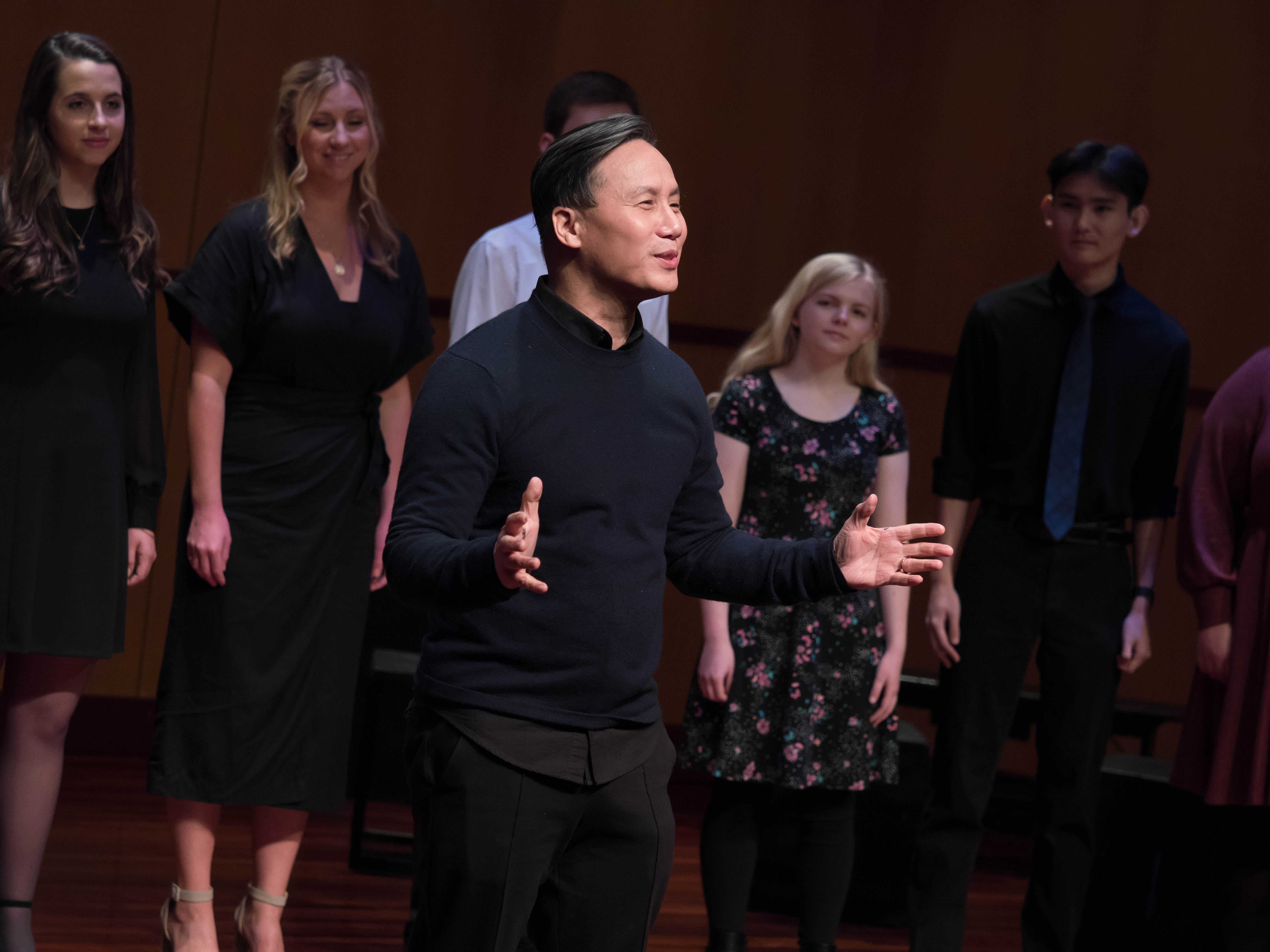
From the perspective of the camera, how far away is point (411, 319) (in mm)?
2896

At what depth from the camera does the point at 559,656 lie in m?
1.69

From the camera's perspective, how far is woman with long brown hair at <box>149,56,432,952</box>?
2.67 m

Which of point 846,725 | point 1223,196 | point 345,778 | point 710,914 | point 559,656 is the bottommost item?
point 710,914

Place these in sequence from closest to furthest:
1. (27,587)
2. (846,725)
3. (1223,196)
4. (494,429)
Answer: (494,429)
(27,587)
(846,725)
(1223,196)

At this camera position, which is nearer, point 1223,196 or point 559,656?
point 559,656

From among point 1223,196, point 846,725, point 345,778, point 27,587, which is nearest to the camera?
point 27,587

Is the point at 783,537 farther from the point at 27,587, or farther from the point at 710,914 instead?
the point at 27,587

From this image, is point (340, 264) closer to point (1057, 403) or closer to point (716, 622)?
point (716, 622)

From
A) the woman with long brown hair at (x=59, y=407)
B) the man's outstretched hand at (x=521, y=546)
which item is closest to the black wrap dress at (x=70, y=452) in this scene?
the woman with long brown hair at (x=59, y=407)

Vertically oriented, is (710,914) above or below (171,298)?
below

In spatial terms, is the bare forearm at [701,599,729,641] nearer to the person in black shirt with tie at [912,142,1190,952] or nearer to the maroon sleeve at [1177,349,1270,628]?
the person in black shirt with tie at [912,142,1190,952]

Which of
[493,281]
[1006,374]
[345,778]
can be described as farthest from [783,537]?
[345,778]

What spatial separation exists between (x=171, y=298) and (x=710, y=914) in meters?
1.57

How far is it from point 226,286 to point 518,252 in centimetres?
63
